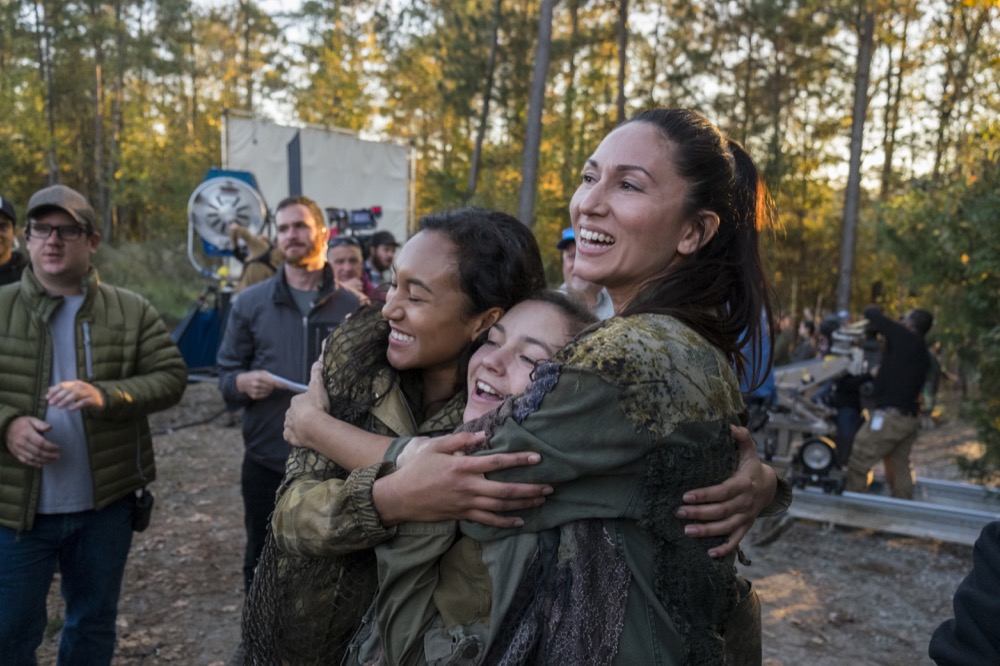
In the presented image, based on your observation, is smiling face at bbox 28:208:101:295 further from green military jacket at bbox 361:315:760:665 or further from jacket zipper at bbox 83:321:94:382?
green military jacket at bbox 361:315:760:665

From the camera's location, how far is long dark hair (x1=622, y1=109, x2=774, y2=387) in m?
1.63

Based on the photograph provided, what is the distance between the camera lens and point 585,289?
2.44m

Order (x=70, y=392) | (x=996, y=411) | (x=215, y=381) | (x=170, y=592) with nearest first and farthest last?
(x=70, y=392) → (x=170, y=592) → (x=996, y=411) → (x=215, y=381)

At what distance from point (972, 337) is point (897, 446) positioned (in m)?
1.36

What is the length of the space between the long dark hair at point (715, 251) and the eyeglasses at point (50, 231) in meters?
2.54

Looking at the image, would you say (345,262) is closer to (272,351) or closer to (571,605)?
(272,351)

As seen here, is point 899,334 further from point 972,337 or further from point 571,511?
point 571,511

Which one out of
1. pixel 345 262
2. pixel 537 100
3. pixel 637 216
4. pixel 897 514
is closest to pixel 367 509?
pixel 637 216

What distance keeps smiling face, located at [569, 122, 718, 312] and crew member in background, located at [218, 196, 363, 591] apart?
2.64 meters

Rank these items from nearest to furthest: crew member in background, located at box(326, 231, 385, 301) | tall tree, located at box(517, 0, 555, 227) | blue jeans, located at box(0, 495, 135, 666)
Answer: blue jeans, located at box(0, 495, 135, 666) → crew member in background, located at box(326, 231, 385, 301) → tall tree, located at box(517, 0, 555, 227)

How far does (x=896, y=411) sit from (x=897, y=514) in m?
1.29

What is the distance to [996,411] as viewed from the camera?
6.80m

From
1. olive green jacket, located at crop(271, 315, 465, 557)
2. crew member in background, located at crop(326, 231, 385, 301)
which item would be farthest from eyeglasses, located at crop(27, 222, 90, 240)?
crew member in background, located at crop(326, 231, 385, 301)

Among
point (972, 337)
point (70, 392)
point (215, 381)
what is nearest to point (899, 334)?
point (972, 337)
